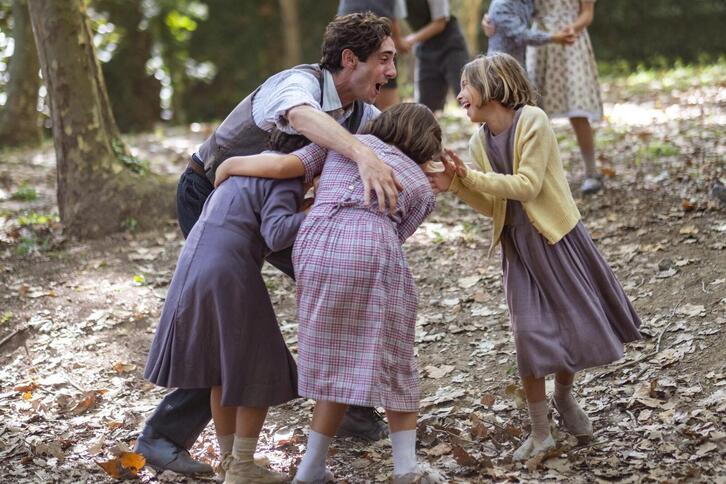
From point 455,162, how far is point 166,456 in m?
1.68

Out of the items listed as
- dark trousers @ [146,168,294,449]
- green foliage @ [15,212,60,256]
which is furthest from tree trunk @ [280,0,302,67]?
dark trousers @ [146,168,294,449]

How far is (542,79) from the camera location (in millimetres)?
6641

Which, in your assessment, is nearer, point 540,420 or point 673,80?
point 540,420

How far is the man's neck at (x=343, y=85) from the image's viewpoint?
3623mm

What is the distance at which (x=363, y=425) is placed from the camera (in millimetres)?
4102

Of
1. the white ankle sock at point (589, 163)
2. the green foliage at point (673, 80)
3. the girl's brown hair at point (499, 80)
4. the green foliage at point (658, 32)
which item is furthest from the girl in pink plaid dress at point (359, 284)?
the green foliage at point (658, 32)

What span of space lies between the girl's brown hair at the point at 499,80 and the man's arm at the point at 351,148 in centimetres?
56

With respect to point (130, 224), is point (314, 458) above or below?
below

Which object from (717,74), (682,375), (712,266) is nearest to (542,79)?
(712,266)

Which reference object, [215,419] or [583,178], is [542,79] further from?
[215,419]

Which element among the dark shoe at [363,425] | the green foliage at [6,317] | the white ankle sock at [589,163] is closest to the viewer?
the dark shoe at [363,425]

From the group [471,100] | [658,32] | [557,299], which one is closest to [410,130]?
[471,100]

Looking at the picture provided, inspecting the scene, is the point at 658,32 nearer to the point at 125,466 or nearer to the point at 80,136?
the point at 80,136

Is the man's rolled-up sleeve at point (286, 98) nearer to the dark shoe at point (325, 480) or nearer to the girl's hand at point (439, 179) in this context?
the girl's hand at point (439, 179)
